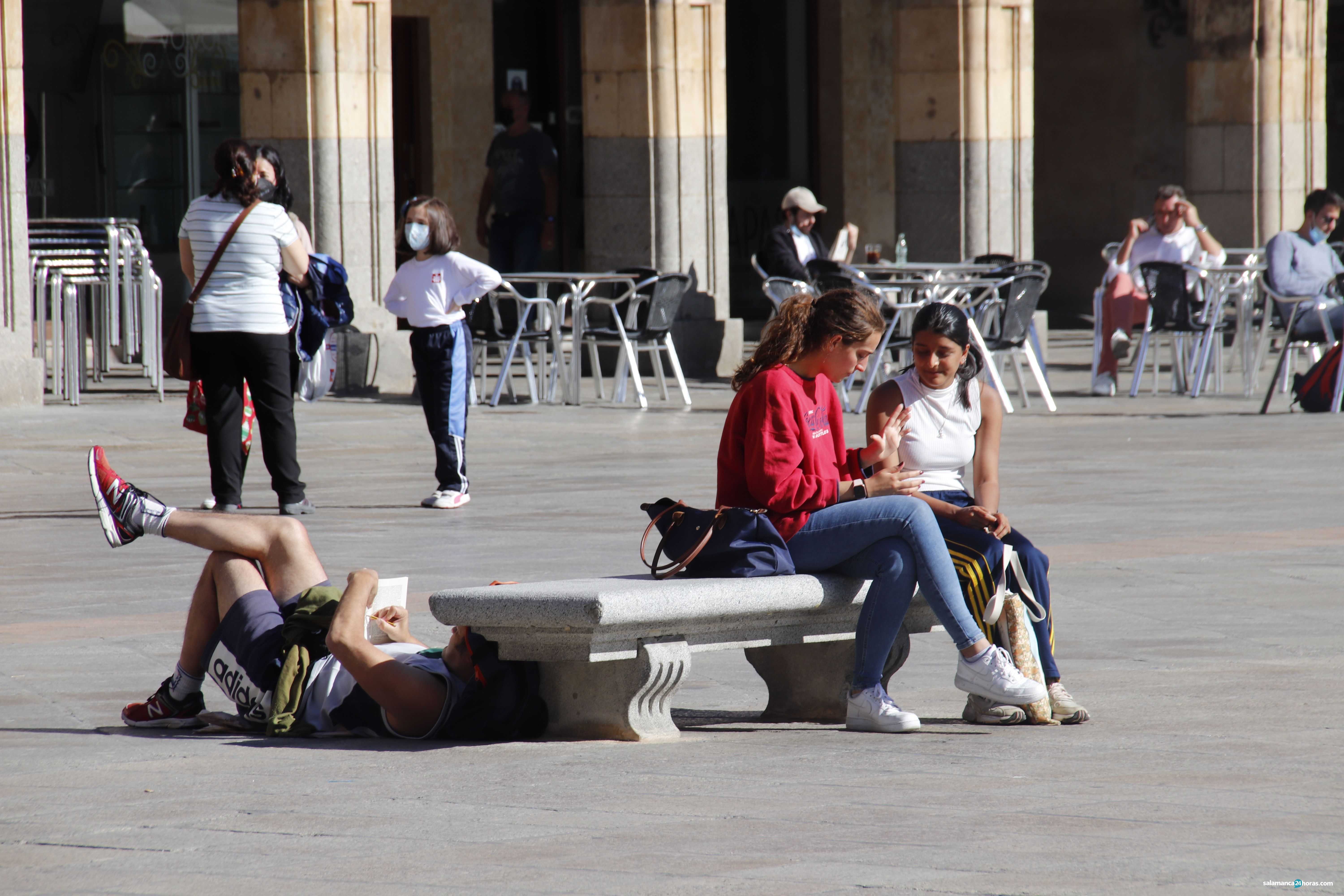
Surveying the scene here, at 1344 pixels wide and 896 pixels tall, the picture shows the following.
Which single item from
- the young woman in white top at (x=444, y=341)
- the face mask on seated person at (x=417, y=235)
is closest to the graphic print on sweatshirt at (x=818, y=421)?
the young woman in white top at (x=444, y=341)

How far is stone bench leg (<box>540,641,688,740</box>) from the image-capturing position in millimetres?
5406

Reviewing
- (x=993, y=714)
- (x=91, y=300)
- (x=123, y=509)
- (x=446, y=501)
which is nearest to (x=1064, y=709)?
(x=993, y=714)

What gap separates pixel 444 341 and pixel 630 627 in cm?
512

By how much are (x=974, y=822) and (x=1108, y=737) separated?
1.20 meters

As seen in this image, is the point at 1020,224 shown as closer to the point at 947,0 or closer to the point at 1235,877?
the point at 947,0

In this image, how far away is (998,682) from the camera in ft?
18.6

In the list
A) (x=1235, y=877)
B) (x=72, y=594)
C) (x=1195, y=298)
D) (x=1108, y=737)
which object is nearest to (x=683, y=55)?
(x=1195, y=298)

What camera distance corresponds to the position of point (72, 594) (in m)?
7.59

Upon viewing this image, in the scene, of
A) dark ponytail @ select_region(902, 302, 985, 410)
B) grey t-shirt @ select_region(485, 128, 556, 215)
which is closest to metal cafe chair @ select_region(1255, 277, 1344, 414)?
grey t-shirt @ select_region(485, 128, 556, 215)

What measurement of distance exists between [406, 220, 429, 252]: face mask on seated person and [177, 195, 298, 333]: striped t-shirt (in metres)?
1.09

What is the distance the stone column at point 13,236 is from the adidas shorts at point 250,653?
9.28 metres

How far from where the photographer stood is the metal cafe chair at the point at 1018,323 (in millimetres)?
15133

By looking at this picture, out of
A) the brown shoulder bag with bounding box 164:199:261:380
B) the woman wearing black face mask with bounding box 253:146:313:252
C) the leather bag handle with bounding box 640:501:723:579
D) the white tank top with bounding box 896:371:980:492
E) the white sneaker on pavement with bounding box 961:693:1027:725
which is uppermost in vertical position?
the woman wearing black face mask with bounding box 253:146:313:252

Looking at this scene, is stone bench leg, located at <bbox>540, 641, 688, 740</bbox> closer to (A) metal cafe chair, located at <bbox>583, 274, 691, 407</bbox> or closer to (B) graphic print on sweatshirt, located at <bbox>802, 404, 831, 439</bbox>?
(B) graphic print on sweatshirt, located at <bbox>802, 404, 831, 439</bbox>
